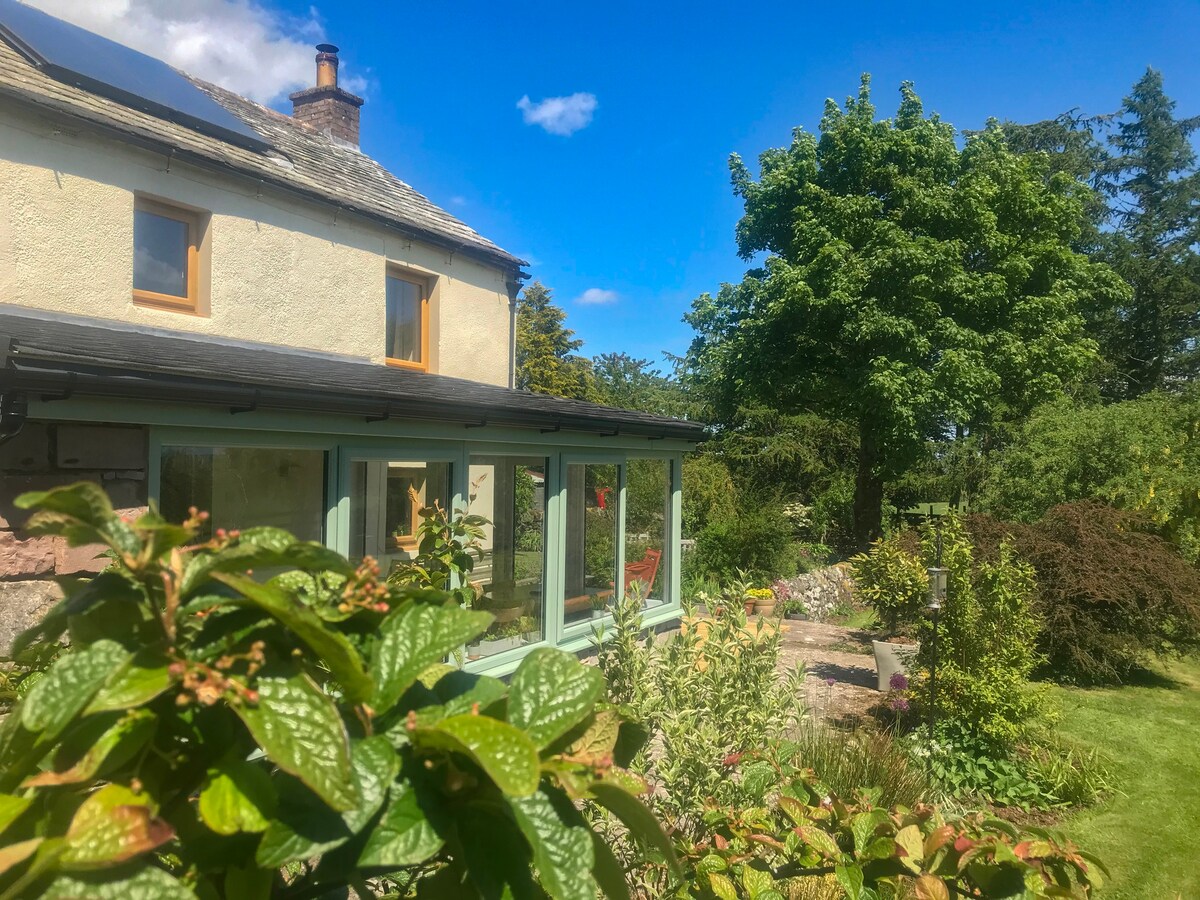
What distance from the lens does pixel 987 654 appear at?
7066 mm

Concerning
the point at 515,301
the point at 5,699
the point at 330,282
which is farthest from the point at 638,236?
the point at 5,699

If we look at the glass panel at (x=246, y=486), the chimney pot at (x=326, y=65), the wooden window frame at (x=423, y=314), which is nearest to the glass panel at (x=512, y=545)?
the glass panel at (x=246, y=486)

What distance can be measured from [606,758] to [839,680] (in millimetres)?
10510

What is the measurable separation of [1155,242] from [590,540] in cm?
3334

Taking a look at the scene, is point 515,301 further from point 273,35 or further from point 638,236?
point 638,236

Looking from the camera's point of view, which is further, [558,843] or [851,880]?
[851,880]

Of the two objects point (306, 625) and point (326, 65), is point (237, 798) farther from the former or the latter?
point (326, 65)

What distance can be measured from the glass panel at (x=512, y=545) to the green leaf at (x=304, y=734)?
7253 mm

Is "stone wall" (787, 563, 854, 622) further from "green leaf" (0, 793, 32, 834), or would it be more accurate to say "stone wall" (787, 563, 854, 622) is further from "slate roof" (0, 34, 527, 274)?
"green leaf" (0, 793, 32, 834)

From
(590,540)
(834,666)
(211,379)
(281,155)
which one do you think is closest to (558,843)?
(211,379)

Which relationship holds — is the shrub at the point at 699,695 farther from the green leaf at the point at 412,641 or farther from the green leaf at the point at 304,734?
the green leaf at the point at 304,734

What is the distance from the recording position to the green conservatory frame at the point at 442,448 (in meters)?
5.35

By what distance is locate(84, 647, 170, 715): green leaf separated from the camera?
685mm

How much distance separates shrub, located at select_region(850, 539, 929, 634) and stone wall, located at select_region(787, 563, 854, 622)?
Answer: 6597 mm
